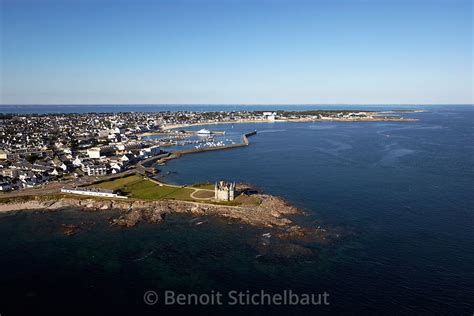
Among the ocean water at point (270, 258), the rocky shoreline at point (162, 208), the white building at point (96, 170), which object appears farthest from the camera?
the white building at point (96, 170)

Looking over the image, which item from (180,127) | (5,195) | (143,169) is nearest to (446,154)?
(143,169)

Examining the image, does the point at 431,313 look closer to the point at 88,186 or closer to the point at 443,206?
the point at 443,206

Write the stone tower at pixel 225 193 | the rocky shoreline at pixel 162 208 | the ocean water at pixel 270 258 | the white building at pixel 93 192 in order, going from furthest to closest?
the white building at pixel 93 192
the stone tower at pixel 225 193
the rocky shoreline at pixel 162 208
the ocean water at pixel 270 258

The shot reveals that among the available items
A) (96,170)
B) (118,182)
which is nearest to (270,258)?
(118,182)

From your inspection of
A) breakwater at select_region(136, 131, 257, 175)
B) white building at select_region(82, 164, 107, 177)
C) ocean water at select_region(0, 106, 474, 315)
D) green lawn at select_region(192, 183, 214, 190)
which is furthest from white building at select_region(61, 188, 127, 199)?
breakwater at select_region(136, 131, 257, 175)

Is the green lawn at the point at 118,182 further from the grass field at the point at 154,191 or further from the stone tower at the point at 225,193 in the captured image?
the stone tower at the point at 225,193

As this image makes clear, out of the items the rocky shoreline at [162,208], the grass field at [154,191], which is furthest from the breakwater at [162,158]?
the rocky shoreline at [162,208]

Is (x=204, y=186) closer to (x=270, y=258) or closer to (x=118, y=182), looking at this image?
(x=118, y=182)

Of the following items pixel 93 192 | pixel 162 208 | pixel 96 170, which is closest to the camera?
pixel 162 208

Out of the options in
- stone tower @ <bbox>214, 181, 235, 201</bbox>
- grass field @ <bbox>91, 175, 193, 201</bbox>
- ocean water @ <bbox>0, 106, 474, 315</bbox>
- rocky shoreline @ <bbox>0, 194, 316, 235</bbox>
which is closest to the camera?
ocean water @ <bbox>0, 106, 474, 315</bbox>

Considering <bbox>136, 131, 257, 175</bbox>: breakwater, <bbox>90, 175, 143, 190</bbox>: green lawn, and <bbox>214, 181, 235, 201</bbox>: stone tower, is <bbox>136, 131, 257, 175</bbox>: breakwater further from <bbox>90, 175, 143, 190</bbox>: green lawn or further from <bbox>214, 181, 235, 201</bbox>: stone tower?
<bbox>214, 181, 235, 201</bbox>: stone tower

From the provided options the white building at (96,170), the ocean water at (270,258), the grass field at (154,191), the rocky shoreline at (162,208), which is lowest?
the ocean water at (270,258)

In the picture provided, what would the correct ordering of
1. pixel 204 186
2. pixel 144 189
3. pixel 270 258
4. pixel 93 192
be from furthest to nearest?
pixel 204 186
pixel 144 189
pixel 93 192
pixel 270 258
